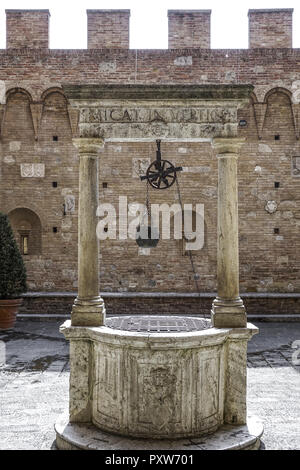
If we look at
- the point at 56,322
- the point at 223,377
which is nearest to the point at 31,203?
the point at 56,322

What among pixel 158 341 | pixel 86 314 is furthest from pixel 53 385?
pixel 158 341

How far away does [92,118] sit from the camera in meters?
4.71

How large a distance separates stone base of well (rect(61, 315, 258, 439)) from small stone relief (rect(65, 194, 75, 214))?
707 cm

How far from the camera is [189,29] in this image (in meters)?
11.1

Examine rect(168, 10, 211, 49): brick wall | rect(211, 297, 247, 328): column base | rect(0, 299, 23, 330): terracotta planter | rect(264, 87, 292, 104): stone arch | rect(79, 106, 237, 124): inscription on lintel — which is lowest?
rect(0, 299, 23, 330): terracotta planter

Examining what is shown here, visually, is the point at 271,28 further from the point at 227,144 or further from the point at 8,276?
the point at 8,276

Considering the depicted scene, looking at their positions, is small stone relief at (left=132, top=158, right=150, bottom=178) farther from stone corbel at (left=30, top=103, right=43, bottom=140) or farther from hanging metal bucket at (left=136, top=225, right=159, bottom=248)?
hanging metal bucket at (left=136, top=225, right=159, bottom=248)

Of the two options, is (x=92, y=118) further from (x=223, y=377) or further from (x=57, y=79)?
(x=57, y=79)

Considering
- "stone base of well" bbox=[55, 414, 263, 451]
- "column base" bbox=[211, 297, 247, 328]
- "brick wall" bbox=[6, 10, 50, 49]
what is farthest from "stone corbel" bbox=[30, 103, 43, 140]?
"stone base of well" bbox=[55, 414, 263, 451]

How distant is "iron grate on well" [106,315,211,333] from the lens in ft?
15.1

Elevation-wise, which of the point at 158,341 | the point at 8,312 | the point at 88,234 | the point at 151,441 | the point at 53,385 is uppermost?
the point at 88,234

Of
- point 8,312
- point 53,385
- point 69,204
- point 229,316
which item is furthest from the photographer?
point 69,204

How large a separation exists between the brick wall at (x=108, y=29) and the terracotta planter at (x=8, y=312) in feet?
19.6

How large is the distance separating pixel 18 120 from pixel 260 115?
18.4 ft
